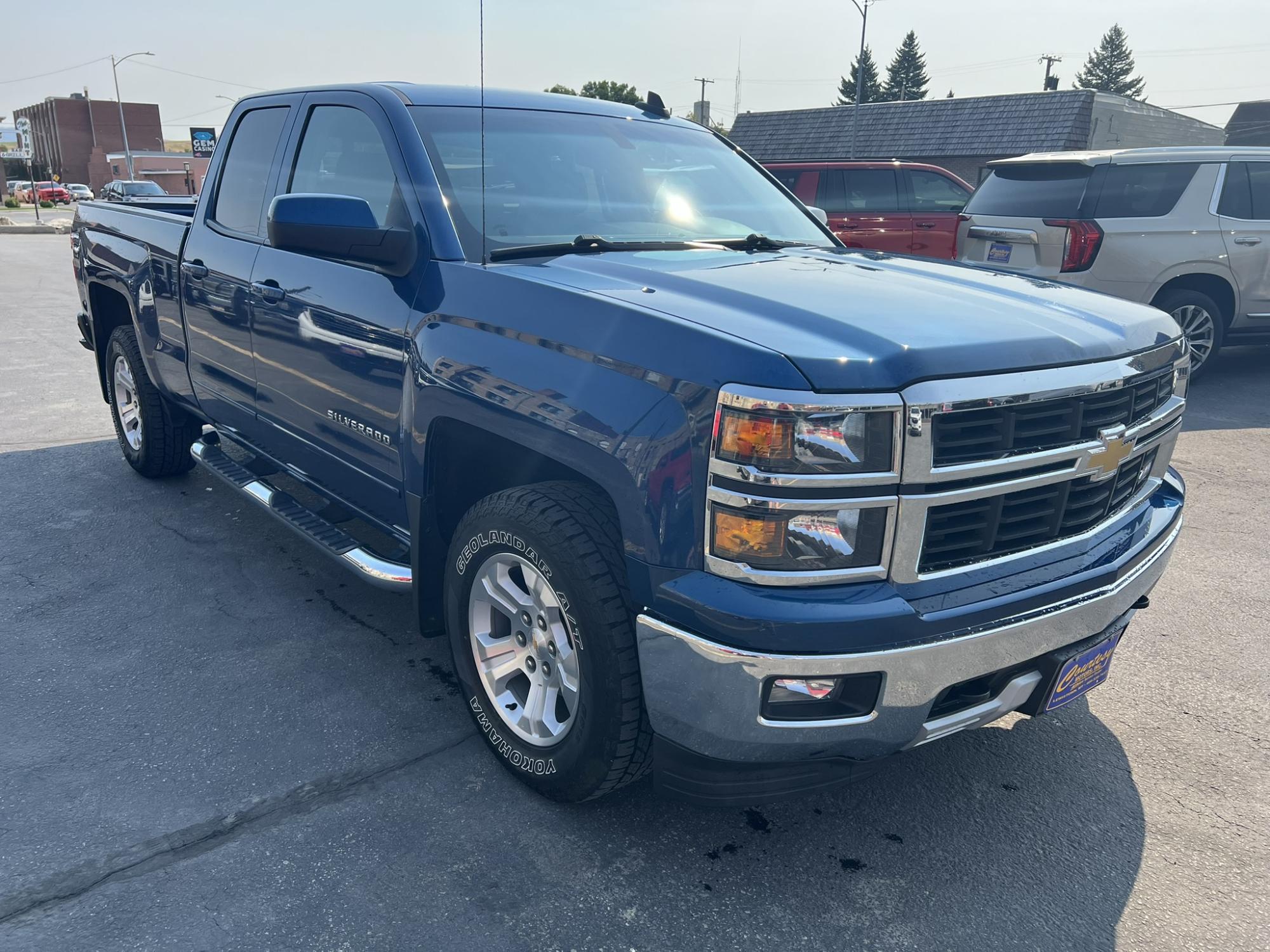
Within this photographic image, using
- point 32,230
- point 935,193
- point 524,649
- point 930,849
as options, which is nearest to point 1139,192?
point 935,193

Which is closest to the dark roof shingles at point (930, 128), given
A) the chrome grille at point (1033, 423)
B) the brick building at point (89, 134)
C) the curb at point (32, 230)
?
the curb at point (32, 230)

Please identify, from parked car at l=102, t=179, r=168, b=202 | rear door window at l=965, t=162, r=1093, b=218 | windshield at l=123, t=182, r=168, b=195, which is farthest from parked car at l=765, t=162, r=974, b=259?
windshield at l=123, t=182, r=168, b=195

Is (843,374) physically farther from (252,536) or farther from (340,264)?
(252,536)

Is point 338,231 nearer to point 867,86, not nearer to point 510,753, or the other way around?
point 510,753

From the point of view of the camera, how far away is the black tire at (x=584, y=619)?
2.31 meters

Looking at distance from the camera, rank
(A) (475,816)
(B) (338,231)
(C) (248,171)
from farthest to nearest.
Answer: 1. (C) (248,171)
2. (B) (338,231)
3. (A) (475,816)

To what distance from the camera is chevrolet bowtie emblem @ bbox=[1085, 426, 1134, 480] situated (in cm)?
235

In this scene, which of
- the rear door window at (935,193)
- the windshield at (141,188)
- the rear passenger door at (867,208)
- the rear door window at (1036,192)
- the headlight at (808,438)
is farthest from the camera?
the windshield at (141,188)

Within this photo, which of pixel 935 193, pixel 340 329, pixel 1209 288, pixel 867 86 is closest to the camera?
pixel 340 329

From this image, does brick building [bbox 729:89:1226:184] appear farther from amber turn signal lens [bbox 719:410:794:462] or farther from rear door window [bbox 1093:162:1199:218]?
amber turn signal lens [bbox 719:410:794:462]

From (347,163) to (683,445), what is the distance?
2.05 meters

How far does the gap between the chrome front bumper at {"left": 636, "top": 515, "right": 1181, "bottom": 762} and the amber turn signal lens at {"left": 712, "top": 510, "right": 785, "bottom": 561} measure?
20cm

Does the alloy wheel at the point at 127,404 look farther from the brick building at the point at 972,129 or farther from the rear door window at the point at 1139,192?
the brick building at the point at 972,129

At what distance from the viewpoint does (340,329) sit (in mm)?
3186
